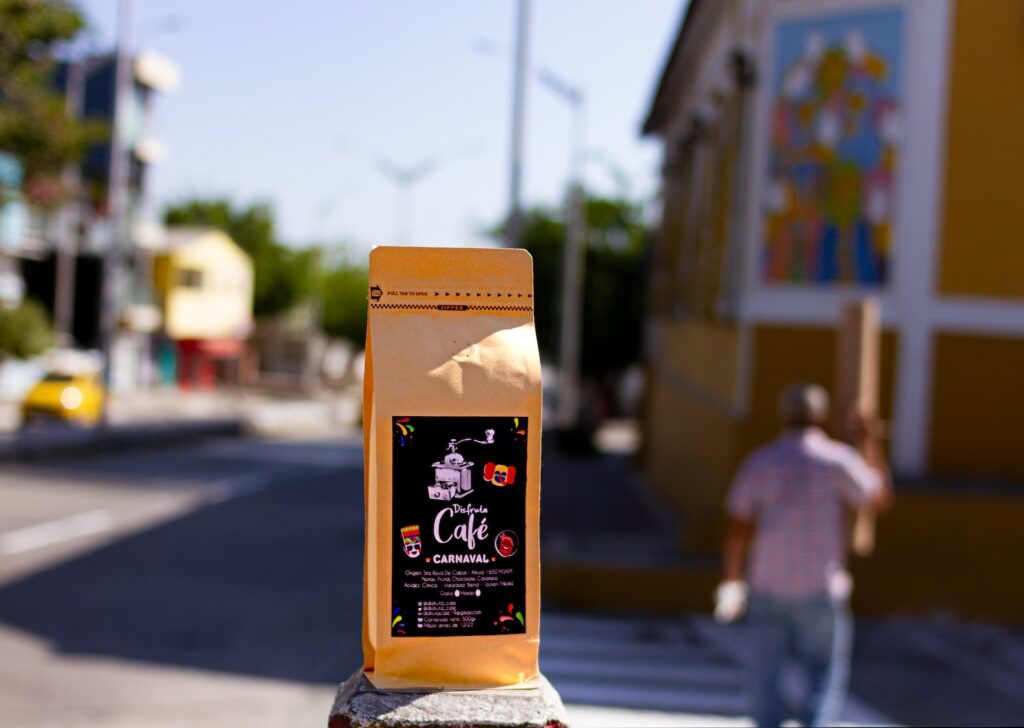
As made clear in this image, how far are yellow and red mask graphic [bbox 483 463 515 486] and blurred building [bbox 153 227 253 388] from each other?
52.8 meters

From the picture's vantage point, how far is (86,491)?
771 inches

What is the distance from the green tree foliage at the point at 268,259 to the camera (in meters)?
65.9

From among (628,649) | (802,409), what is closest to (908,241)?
(628,649)

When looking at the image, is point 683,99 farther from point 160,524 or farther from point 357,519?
point 160,524

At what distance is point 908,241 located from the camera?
35.3 feet

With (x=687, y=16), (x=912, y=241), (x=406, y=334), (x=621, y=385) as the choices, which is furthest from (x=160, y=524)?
(x=621, y=385)

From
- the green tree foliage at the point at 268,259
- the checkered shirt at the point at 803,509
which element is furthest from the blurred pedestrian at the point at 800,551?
the green tree foliage at the point at 268,259

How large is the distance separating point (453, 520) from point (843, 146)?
8935 millimetres

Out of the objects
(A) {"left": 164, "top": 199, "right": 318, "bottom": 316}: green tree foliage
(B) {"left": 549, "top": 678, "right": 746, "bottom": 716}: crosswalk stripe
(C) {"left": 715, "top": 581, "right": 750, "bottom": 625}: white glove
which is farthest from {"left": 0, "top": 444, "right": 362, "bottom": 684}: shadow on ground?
(A) {"left": 164, "top": 199, "right": 318, "bottom": 316}: green tree foliage

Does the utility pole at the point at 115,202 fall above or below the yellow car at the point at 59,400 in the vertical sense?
above

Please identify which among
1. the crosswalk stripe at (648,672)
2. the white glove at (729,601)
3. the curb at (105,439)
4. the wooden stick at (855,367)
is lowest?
the curb at (105,439)

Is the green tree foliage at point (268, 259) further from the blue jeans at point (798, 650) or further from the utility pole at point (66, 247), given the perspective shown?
the blue jeans at point (798, 650)

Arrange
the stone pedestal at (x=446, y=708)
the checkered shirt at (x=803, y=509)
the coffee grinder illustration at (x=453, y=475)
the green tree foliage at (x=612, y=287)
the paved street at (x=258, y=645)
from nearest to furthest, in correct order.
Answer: the stone pedestal at (x=446, y=708) → the coffee grinder illustration at (x=453, y=475) → the checkered shirt at (x=803, y=509) → the paved street at (x=258, y=645) → the green tree foliage at (x=612, y=287)

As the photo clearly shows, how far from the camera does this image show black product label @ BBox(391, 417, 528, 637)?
104 inches
